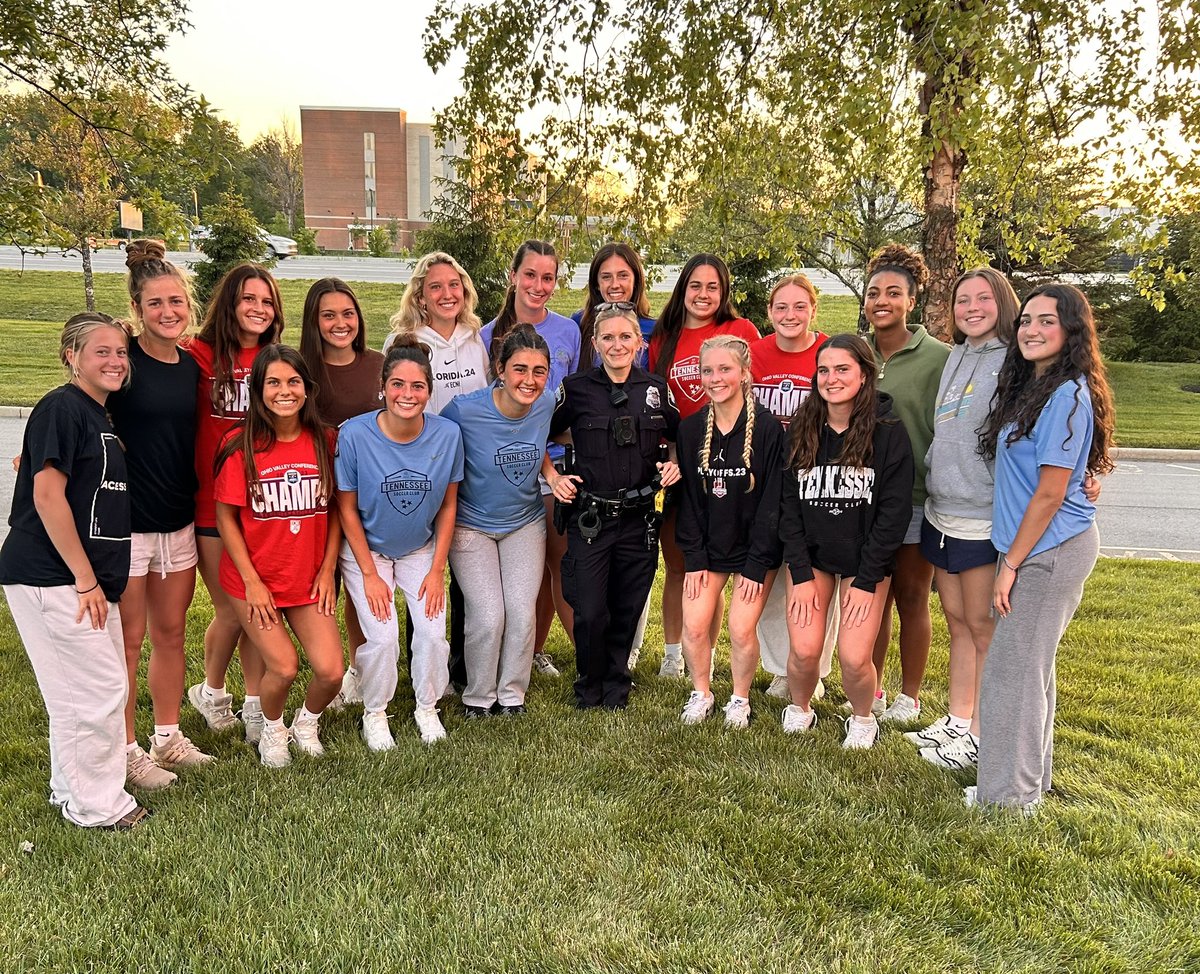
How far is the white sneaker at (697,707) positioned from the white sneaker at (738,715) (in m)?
0.11

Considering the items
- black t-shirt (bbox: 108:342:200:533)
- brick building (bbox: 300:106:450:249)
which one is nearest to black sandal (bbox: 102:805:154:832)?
black t-shirt (bbox: 108:342:200:533)

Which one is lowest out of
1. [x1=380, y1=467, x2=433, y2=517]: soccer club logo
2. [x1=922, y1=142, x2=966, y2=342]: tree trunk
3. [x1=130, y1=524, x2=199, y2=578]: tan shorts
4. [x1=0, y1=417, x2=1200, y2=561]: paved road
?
[x1=0, y1=417, x2=1200, y2=561]: paved road

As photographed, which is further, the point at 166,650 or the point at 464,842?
the point at 166,650

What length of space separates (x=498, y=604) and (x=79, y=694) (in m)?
1.95

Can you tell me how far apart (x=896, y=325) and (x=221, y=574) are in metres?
3.63

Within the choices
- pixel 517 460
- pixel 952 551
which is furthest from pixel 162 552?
pixel 952 551

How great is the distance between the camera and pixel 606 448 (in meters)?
4.41

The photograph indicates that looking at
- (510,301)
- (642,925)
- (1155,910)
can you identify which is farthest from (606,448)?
(1155,910)

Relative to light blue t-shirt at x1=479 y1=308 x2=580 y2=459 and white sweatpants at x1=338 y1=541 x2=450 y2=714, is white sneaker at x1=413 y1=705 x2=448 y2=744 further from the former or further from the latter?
light blue t-shirt at x1=479 y1=308 x2=580 y2=459

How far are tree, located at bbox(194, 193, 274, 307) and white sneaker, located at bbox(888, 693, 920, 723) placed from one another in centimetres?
1790

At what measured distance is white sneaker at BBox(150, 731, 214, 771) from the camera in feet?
12.8

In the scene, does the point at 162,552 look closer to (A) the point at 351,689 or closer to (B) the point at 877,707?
(A) the point at 351,689

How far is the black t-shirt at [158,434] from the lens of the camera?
358cm

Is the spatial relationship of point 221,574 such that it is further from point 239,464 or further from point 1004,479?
point 1004,479
